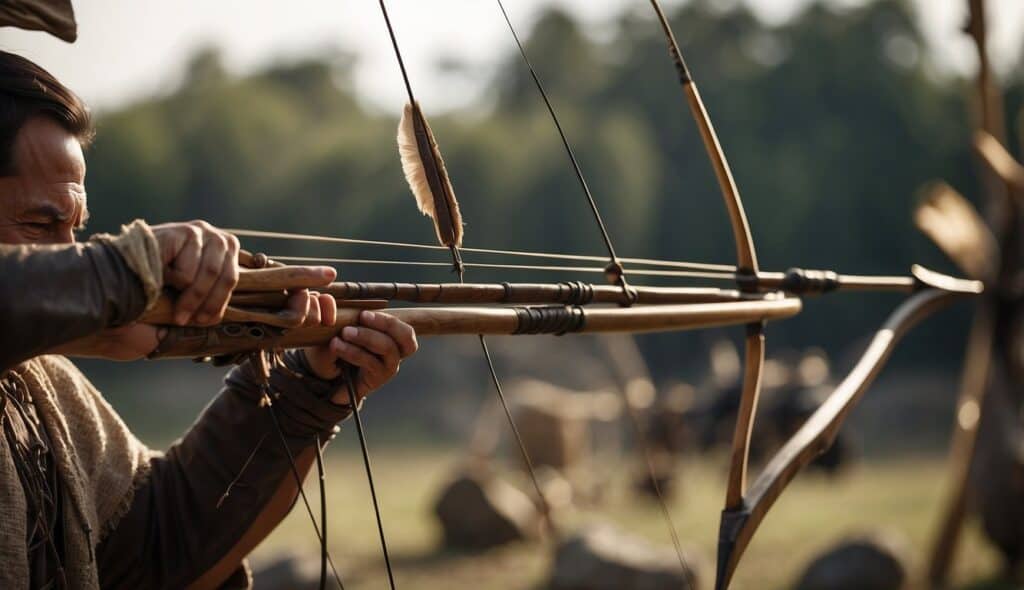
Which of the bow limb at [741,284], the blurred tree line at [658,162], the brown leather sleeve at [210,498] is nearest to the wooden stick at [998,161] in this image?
the bow limb at [741,284]

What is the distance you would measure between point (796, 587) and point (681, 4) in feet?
79.3

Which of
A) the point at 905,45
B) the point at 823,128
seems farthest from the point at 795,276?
the point at 905,45

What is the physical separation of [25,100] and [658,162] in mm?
20088

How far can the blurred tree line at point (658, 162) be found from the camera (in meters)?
18.3

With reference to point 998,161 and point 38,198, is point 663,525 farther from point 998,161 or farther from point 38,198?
point 38,198

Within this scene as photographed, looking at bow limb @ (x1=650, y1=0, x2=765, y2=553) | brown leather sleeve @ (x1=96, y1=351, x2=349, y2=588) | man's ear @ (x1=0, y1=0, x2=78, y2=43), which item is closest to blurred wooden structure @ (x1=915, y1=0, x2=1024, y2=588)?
bow limb @ (x1=650, y1=0, x2=765, y2=553)

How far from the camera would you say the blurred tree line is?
60.0 feet

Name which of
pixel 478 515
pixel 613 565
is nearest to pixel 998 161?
pixel 613 565

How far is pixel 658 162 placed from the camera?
2131 centimetres

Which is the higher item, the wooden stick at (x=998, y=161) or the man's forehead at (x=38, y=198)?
the wooden stick at (x=998, y=161)

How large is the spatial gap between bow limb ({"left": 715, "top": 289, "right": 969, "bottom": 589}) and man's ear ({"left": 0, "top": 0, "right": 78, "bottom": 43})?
142 cm

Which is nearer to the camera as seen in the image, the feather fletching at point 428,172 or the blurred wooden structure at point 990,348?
the feather fletching at point 428,172

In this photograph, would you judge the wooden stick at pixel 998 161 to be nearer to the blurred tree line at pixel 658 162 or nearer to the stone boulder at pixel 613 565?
the stone boulder at pixel 613 565

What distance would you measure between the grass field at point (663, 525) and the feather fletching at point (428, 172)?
184 inches
